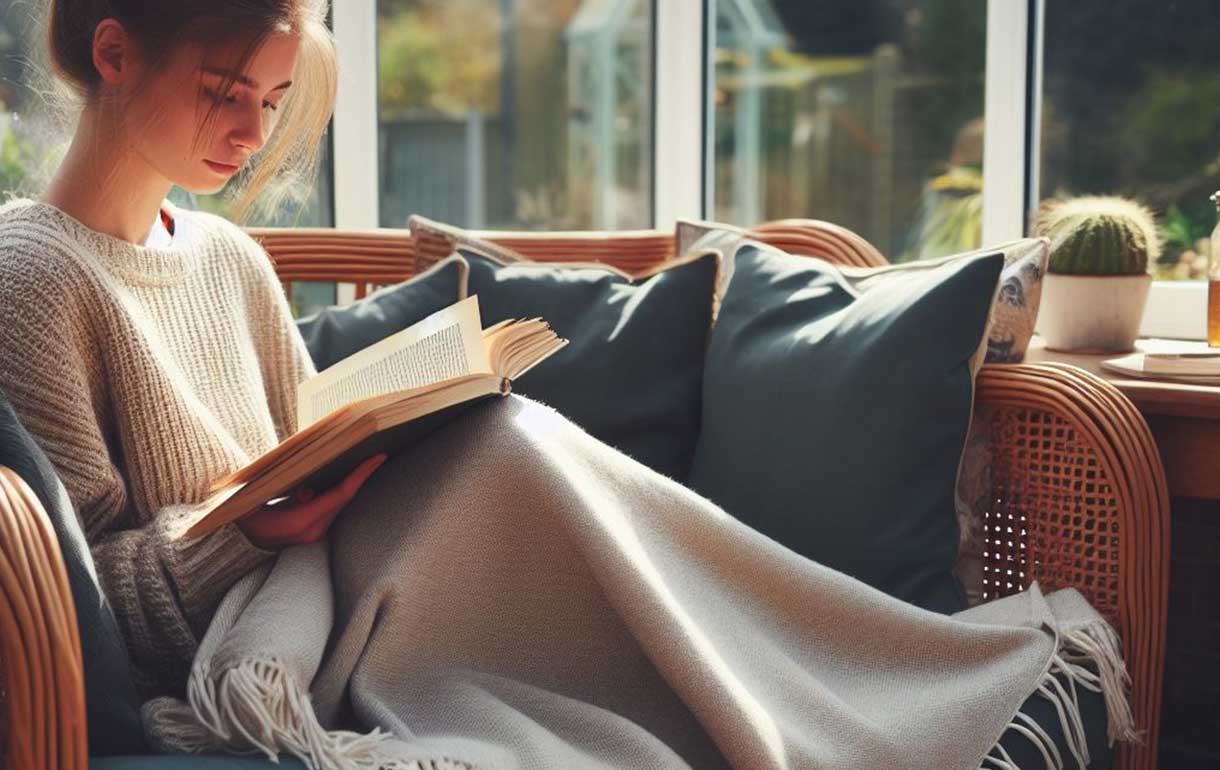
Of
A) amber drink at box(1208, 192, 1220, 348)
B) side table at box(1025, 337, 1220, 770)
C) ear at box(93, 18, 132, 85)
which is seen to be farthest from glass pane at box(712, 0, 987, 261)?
ear at box(93, 18, 132, 85)

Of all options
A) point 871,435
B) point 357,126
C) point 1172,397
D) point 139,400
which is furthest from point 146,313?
point 357,126

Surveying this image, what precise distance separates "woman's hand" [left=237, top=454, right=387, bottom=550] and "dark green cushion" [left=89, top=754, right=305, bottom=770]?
0.24 metres

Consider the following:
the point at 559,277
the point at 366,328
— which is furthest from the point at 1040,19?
the point at 366,328

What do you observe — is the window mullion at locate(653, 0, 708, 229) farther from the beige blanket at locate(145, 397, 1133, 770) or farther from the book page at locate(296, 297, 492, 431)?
the beige blanket at locate(145, 397, 1133, 770)

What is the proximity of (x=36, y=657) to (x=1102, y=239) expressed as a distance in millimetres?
1572

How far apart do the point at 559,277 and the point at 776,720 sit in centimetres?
88

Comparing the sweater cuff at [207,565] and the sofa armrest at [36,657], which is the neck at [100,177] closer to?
the sweater cuff at [207,565]

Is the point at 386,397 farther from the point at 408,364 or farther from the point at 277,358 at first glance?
the point at 277,358

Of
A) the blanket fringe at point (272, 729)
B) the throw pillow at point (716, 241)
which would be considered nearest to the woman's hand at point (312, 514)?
the blanket fringe at point (272, 729)

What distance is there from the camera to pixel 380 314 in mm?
1940

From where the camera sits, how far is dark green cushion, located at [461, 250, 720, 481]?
1.85 m

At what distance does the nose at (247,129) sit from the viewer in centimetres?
142

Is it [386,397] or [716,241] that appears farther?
[716,241]

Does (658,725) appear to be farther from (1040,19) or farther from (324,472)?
(1040,19)
